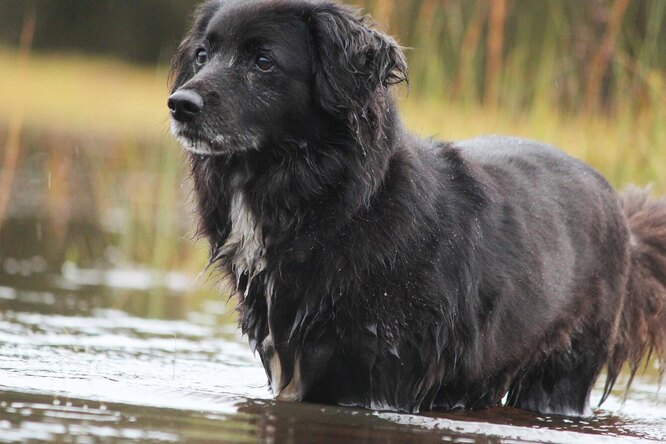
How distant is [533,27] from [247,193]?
6301mm

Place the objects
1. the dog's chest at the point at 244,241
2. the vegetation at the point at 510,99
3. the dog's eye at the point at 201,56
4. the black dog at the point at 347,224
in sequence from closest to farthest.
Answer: the black dog at the point at 347,224
the dog's chest at the point at 244,241
the dog's eye at the point at 201,56
the vegetation at the point at 510,99

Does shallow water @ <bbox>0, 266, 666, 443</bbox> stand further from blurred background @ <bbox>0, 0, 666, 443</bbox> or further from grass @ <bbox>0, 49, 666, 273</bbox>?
grass @ <bbox>0, 49, 666, 273</bbox>

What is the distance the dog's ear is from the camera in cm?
443

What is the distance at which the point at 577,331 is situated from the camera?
17.0 ft

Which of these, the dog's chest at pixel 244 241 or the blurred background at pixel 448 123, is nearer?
the dog's chest at pixel 244 241

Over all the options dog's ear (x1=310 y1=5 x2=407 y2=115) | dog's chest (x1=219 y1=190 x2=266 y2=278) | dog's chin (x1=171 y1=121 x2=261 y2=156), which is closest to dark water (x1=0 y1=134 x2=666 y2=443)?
dog's chest (x1=219 y1=190 x2=266 y2=278)

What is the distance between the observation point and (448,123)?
7.89 meters

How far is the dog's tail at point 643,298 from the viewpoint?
558 cm

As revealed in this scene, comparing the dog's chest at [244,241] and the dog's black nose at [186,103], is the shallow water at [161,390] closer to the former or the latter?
the dog's chest at [244,241]

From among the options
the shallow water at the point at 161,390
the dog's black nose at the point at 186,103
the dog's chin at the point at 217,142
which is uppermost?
the dog's black nose at the point at 186,103

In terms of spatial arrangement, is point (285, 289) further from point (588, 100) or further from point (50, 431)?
point (588, 100)

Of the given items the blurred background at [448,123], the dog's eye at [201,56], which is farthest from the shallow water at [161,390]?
the dog's eye at [201,56]

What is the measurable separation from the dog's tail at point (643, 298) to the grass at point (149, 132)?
1.34 m

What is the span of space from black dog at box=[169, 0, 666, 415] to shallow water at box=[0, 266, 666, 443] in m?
0.23
